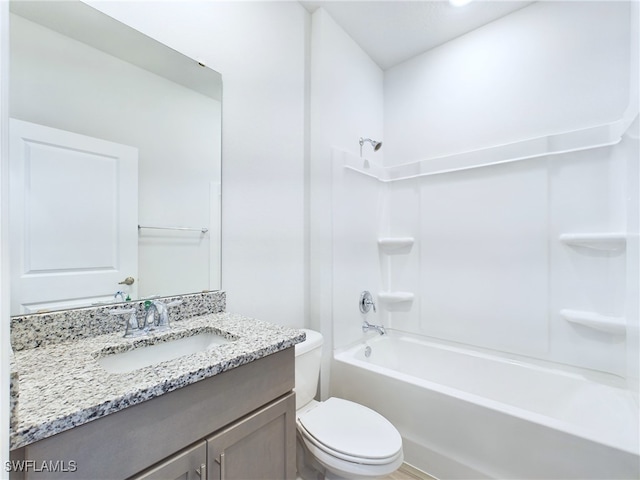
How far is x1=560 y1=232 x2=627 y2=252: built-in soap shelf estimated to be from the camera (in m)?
1.58

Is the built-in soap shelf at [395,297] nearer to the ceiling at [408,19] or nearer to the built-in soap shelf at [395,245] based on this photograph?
the built-in soap shelf at [395,245]

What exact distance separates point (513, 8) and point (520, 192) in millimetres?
1251

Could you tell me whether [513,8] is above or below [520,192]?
above

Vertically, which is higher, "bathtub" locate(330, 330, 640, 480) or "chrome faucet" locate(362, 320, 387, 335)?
"chrome faucet" locate(362, 320, 387, 335)

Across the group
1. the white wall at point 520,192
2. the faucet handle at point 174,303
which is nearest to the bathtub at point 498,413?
the white wall at point 520,192

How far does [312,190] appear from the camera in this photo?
77.4 inches

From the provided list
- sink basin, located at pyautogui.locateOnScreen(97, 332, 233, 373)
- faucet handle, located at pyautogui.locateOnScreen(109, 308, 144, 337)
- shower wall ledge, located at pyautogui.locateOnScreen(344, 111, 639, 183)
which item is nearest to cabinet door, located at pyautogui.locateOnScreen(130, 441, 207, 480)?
sink basin, located at pyautogui.locateOnScreen(97, 332, 233, 373)

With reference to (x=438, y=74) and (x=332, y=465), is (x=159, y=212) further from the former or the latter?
(x=438, y=74)

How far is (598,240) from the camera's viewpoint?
1.62 m

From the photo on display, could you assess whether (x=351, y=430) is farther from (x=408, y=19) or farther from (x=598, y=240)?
(x=408, y=19)

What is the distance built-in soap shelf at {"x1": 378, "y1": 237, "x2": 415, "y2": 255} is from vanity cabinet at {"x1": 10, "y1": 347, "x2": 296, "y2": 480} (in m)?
1.54

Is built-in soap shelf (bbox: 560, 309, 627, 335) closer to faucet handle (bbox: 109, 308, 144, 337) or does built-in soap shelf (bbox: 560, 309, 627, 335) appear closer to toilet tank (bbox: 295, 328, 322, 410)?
toilet tank (bbox: 295, 328, 322, 410)

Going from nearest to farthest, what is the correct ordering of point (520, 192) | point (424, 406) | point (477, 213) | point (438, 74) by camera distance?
point (424, 406) → point (520, 192) → point (477, 213) → point (438, 74)

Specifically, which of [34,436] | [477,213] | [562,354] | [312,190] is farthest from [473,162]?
[34,436]
